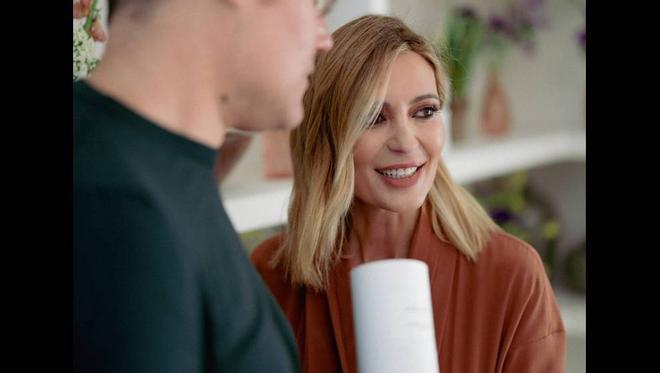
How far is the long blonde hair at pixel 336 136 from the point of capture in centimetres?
51

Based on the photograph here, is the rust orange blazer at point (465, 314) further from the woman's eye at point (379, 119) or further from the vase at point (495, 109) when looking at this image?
the vase at point (495, 109)

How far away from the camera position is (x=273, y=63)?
0.39 m

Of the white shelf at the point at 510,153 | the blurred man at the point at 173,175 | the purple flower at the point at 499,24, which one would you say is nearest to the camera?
the blurred man at the point at 173,175

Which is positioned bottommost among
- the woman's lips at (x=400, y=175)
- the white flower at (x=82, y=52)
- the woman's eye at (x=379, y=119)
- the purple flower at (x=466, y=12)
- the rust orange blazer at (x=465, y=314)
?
the rust orange blazer at (x=465, y=314)

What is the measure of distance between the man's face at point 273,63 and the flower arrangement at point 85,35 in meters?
0.09

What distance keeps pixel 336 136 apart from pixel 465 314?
0.13m

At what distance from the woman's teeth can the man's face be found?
0.41ft

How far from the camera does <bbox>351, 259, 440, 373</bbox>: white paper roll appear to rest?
44 cm

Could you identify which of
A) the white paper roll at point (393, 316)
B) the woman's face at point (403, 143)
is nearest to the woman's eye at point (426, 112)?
the woman's face at point (403, 143)

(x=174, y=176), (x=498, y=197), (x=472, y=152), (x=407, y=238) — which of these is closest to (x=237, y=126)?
(x=174, y=176)

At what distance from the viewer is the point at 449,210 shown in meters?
0.58
